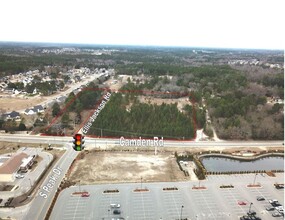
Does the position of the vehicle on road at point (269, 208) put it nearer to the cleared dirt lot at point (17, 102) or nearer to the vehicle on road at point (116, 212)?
the vehicle on road at point (116, 212)

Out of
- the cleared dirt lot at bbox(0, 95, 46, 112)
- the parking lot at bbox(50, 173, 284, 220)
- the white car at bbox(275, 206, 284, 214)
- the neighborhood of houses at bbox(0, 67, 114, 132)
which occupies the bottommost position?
the parking lot at bbox(50, 173, 284, 220)

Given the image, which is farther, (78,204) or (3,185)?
(3,185)

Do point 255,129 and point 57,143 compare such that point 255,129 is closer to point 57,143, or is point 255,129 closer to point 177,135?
point 177,135

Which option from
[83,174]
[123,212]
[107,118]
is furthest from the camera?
[107,118]

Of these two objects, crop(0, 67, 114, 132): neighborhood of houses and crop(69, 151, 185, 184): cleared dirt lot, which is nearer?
crop(69, 151, 185, 184): cleared dirt lot

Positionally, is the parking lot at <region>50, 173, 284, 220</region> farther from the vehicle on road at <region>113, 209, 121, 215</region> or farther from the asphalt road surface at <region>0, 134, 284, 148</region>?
the asphalt road surface at <region>0, 134, 284, 148</region>

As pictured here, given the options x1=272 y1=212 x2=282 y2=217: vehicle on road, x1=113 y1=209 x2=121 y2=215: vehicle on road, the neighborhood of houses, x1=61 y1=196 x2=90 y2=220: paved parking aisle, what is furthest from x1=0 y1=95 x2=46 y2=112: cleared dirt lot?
x1=272 y1=212 x2=282 y2=217: vehicle on road

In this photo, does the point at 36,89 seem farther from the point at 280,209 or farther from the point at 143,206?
the point at 280,209

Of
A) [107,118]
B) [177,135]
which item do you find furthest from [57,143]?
[177,135]
